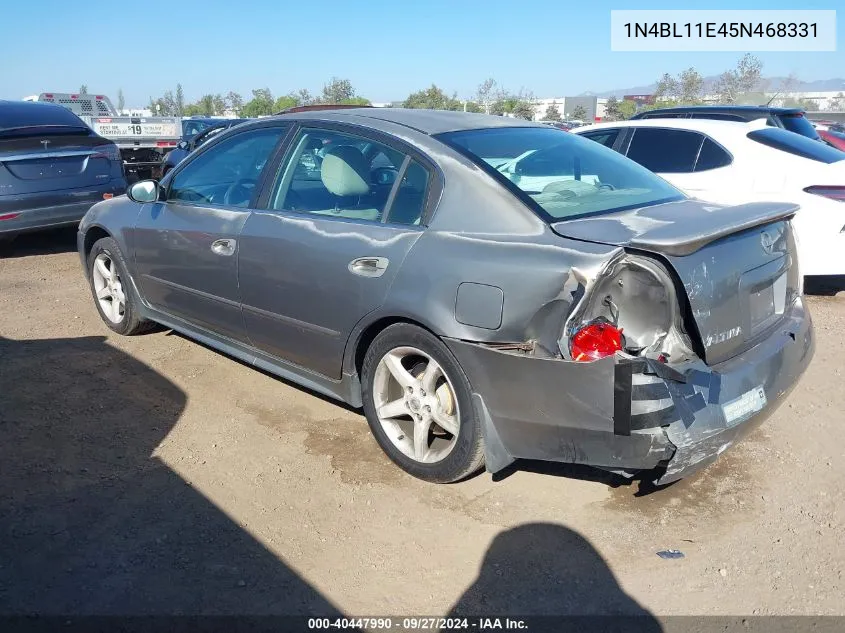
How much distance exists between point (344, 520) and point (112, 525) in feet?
3.22

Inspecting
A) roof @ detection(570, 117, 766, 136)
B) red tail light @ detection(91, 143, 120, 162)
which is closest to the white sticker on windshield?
roof @ detection(570, 117, 766, 136)

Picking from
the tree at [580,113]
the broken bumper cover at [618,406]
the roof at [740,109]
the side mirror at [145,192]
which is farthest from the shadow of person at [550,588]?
the tree at [580,113]

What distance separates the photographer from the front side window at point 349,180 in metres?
3.42

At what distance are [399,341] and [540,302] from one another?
0.78m

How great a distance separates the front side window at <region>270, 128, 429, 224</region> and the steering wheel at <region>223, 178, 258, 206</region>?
0.83ft

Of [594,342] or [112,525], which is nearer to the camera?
[594,342]

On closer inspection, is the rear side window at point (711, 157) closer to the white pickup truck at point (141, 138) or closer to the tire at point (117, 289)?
the tire at point (117, 289)

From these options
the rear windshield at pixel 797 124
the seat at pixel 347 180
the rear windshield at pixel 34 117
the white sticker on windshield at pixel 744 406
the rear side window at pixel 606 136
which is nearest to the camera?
the white sticker on windshield at pixel 744 406

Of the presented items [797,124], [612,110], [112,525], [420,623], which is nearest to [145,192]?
[112,525]

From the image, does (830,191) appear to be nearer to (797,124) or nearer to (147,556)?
(797,124)

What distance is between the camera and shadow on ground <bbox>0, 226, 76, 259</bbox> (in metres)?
8.68

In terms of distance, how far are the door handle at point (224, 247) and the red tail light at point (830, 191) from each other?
4782mm

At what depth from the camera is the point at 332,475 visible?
11.5 ft

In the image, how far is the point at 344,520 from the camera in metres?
3.15
